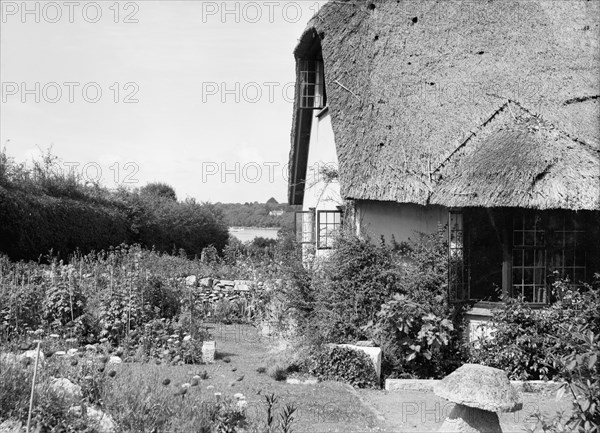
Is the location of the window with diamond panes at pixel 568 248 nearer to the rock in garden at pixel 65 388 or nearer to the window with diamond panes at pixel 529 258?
the window with diamond panes at pixel 529 258

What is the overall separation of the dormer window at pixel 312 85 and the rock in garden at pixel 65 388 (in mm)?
9697

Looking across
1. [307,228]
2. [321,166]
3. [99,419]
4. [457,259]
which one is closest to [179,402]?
[99,419]

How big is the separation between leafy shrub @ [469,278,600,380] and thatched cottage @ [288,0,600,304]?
74cm

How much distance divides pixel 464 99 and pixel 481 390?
657 cm

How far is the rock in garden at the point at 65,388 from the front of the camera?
510 cm

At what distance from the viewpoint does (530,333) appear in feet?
29.0

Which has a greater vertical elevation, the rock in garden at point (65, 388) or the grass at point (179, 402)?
the rock in garden at point (65, 388)

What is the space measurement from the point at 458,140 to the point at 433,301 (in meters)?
2.58

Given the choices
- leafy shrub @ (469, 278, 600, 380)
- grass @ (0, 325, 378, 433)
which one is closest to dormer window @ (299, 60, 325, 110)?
leafy shrub @ (469, 278, 600, 380)

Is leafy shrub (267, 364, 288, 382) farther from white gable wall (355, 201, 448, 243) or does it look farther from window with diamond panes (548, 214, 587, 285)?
window with diamond panes (548, 214, 587, 285)

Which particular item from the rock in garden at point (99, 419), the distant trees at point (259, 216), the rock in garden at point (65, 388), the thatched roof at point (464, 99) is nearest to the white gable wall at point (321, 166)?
the thatched roof at point (464, 99)

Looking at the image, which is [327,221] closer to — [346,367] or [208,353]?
[208,353]

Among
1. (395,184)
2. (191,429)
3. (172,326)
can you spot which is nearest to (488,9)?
(395,184)

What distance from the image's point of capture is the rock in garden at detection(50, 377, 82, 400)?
16.7 feet
